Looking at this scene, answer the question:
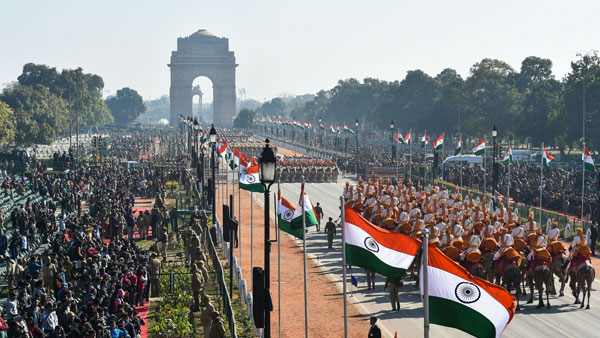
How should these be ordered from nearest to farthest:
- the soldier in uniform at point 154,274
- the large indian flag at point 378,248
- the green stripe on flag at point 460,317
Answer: the green stripe on flag at point 460,317 → the large indian flag at point 378,248 → the soldier in uniform at point 154,274

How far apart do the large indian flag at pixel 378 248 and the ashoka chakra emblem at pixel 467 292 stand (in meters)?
2.54

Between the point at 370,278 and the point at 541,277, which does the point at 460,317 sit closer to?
the point at 541,277

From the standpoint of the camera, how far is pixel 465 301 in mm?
12555

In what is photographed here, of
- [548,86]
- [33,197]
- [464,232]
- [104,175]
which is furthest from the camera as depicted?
[548,86]

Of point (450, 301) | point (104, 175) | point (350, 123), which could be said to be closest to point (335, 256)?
point (450, 301)

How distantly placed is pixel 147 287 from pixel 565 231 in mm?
21750

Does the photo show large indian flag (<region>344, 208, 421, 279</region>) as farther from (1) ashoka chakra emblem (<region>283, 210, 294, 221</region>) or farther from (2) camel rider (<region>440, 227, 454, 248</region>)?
(2) camel rider (<region>440, 227, 454, 248</region>)

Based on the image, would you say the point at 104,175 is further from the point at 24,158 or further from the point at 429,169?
the point at 429,169

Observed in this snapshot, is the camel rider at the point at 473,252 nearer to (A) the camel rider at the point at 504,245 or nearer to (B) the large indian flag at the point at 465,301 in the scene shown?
(A) the camel rider at the point at 504,245

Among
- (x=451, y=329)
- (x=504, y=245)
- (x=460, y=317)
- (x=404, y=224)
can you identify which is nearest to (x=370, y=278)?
(x=404, y=224)

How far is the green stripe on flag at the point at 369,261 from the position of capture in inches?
601

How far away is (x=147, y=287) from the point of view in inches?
1049

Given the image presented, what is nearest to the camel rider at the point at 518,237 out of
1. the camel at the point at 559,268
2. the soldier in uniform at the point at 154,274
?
the camel at the point at 559,268

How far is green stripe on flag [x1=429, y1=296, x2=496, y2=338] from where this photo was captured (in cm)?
1237
